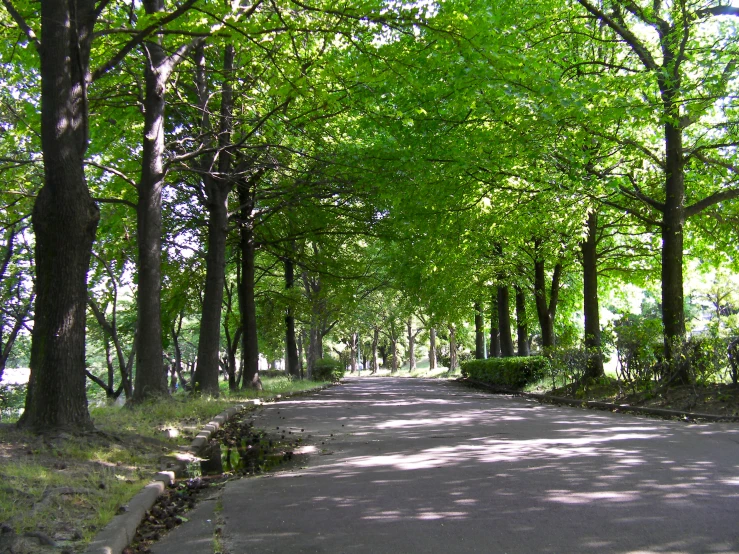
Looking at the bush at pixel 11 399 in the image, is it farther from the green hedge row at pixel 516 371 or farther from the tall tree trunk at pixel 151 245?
the green hedge row at pixel 516 371

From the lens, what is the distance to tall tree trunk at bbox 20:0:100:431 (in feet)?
25.3

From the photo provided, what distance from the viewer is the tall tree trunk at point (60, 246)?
7.71 meters

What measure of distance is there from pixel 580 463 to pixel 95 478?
203 inches

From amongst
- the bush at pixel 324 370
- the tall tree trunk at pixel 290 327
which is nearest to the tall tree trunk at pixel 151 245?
the tall tree trunk at pixel 290 327

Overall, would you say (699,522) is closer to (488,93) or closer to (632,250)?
(488,93)

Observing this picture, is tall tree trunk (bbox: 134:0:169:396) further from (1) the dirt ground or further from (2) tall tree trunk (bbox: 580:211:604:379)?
(2) tall tree trunk (bbox: 580:211:604:379)

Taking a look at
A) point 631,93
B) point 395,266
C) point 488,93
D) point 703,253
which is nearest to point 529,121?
point 488,93

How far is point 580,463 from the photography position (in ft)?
23.0

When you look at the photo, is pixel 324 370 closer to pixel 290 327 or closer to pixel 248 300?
Answer: pixel 290 327

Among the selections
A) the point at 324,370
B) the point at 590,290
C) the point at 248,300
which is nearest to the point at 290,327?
the point at 324,370

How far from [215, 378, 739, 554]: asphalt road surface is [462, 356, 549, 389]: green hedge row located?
1160 cm

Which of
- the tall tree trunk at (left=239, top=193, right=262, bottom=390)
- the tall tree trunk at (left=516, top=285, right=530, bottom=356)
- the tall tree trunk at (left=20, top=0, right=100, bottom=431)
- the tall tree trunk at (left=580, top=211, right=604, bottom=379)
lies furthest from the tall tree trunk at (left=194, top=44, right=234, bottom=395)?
the tall tree trunk at (left=516, top=285, right=530, bottom=356)

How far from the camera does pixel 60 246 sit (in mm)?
7867

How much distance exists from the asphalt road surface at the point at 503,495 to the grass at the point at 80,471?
3.45ft
